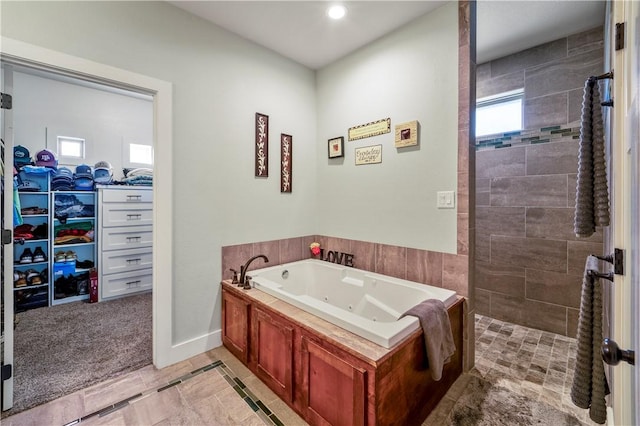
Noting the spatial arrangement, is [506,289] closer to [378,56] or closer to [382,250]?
[382,250]

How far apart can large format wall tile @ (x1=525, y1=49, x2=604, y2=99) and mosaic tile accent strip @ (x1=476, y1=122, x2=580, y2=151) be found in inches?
14.0

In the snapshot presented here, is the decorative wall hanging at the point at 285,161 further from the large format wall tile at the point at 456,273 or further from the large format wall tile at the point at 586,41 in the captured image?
the large format wall tile at the point at 586,41

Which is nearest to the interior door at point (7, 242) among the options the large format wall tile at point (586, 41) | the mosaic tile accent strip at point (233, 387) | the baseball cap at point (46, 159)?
the mosaic tile accent strip at point (233, 387)

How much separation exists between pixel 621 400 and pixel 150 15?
329 cm

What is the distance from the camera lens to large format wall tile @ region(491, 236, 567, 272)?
2.62 meters

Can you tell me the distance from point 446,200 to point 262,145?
5.70 feet

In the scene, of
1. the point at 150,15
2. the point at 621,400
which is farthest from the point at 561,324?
the point at 150,15

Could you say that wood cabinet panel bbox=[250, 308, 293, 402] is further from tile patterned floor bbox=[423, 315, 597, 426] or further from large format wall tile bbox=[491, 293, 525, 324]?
large format wall tile bbox=[491, 293, 525, 324]

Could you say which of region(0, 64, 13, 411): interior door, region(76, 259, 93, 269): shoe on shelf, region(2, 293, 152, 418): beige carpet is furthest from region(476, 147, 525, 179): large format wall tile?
region(76, 259, 93, 269): shoe on shelf

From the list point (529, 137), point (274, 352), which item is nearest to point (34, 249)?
point (274, 352)

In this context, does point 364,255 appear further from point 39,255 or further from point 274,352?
point 39,255

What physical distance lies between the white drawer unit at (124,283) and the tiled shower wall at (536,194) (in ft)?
14.0

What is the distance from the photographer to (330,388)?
146 cm

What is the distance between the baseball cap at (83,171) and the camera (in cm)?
354
